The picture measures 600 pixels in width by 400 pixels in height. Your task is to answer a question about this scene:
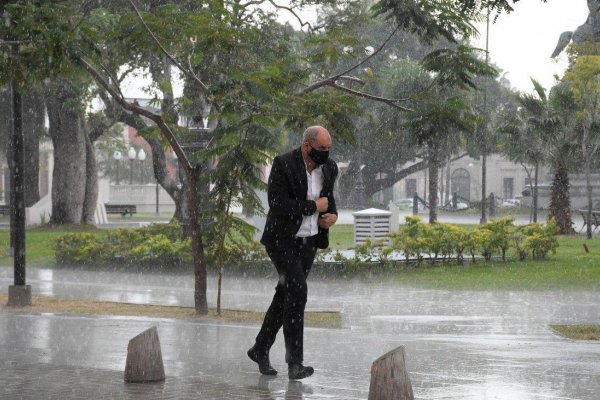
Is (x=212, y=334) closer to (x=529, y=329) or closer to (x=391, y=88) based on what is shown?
(x=529, y=329)

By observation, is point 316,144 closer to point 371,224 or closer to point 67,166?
point 371,224

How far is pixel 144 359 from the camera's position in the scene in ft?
26.6

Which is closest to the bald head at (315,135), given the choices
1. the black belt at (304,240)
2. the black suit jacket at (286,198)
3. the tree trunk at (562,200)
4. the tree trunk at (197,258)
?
the black suit jacket at (286,198)

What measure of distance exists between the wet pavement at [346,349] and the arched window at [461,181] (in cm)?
8247

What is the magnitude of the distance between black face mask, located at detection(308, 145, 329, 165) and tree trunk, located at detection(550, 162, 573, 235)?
27.2 meters

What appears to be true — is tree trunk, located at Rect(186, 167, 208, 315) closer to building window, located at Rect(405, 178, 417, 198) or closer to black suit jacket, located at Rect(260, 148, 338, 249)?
black suit jacket, located at Rect(260, 148, 338, 249)

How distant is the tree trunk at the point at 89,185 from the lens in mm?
41969

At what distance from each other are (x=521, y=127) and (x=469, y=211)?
29.5 meters

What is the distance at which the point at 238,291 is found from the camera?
1847 cm

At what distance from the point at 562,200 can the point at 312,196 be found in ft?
89.5

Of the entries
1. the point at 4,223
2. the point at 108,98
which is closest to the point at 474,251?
the point at 108,98

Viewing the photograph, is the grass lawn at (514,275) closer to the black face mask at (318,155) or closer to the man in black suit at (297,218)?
the man in black suit at (297,218)

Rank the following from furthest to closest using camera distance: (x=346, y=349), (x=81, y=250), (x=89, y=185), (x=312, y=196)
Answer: (x=89, y=185), (x=81, y=250), (x=346, y=349), (x=312, y=196)

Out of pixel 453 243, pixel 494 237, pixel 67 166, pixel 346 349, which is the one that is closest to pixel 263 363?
pixel 346 349
